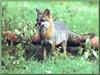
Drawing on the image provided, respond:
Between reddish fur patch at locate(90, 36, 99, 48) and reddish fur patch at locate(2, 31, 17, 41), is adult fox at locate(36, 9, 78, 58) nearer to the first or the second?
reddish fur patch at locate(90, 36, 99, 48)

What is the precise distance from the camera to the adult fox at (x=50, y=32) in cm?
958

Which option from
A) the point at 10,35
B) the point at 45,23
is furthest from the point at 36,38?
the point at 45,23

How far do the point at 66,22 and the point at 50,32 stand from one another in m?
1.33

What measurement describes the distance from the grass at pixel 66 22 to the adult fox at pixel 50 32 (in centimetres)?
28

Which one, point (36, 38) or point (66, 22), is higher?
point (66, 22)

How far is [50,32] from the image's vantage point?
9.89 meters

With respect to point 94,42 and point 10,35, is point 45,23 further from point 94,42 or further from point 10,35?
point 94,42

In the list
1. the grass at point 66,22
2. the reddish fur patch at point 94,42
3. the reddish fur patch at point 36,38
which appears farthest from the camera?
the reddish fur patch at point 94,42

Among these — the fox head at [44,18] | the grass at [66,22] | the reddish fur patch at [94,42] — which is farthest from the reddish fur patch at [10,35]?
the reddish fur patch at [94,42]

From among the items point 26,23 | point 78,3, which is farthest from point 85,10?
point 26,23

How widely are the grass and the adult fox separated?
0.28 m

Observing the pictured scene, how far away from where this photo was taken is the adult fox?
9578mm

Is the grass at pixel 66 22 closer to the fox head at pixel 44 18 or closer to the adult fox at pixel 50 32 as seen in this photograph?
the adult fox at pixel 50 32

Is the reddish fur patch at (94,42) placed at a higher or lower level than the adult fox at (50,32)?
lower
